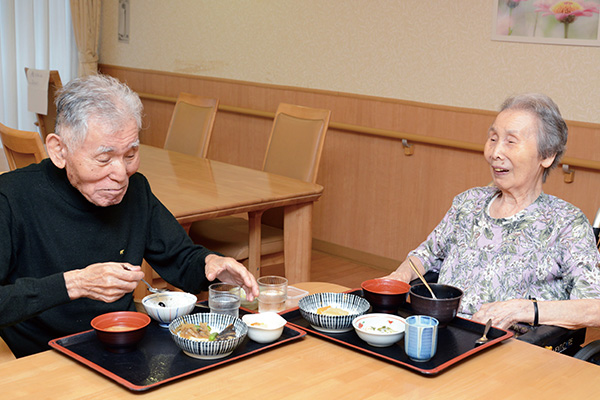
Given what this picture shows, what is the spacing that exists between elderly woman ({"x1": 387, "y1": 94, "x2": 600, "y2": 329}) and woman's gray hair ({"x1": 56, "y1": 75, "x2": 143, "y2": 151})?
36.0 inches

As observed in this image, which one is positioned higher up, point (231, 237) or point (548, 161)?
point (548, 161)

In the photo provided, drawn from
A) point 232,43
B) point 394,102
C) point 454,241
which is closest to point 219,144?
point 232,43

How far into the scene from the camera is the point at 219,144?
18.5 feet

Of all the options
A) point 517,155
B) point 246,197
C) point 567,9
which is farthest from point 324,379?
point 567,9

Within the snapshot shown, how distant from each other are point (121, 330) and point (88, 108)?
534mm

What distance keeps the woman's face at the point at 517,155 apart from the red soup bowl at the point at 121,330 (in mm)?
1176

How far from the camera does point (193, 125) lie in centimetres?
450

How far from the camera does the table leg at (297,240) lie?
11.0 ft

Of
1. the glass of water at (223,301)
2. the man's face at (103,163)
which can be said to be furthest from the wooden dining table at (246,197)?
the glass of water at (223,301)

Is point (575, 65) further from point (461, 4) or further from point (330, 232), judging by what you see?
point (330, 232)

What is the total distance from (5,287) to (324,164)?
11.5 feet

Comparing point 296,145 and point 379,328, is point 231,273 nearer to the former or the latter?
point 379,328

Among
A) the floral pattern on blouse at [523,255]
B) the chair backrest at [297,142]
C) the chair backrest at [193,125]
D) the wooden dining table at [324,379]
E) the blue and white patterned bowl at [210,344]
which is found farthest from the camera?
the chair backrest at [193,125]

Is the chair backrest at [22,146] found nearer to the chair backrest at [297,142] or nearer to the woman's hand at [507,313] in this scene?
the chair backrest at [297,142]
